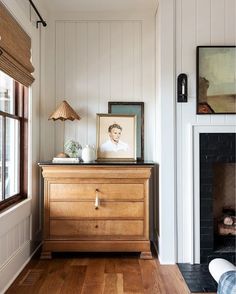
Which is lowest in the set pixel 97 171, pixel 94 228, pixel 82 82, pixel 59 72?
pixel 94 228

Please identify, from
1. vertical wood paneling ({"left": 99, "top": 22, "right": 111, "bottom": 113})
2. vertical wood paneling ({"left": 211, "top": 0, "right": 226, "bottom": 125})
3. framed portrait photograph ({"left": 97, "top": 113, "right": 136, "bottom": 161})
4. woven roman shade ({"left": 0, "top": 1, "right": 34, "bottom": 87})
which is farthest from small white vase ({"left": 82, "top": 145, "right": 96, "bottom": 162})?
vertical wood paneling ({"left": 211, "top": 0, "right": 226, "bottom": 125})

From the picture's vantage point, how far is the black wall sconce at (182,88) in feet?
9.62

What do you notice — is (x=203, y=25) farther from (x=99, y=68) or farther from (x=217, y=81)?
(x=99, y=68)

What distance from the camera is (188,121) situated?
297cm

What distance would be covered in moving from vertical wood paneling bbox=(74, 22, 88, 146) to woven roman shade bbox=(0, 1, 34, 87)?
73 cm

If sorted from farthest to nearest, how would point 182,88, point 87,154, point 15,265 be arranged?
point 87,154
point 182,88
point 15,265

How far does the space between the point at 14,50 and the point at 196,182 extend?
6.74ft

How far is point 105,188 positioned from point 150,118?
105 cm

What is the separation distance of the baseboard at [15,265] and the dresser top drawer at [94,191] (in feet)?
1.83

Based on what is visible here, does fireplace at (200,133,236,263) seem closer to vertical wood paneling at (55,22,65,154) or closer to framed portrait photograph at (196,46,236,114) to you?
framed portrait photograph at (196,46,236,114)

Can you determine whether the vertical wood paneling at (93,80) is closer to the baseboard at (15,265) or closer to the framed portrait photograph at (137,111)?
the framed portrait photograph at (137,111)

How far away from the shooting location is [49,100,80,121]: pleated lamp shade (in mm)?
3219

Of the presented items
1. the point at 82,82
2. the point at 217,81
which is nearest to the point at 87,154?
the point at 82,82

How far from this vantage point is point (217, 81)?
2.96 meters
